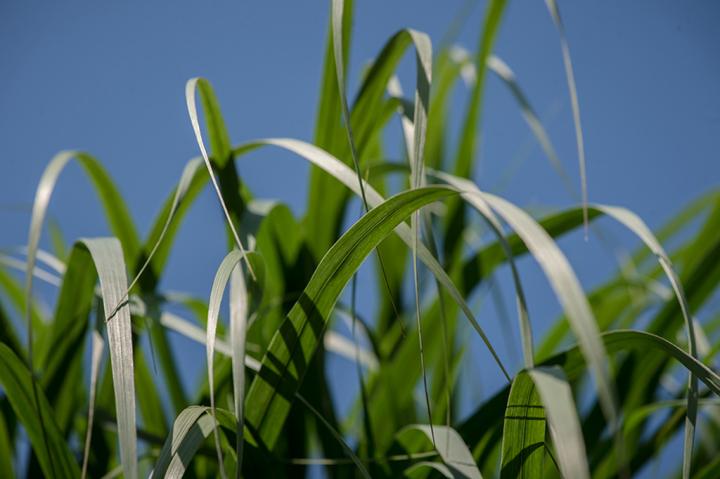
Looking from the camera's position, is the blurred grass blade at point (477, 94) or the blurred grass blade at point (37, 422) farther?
the blurred grass blade at point (477, 94)

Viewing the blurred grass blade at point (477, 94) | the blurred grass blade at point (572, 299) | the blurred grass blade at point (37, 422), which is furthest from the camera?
the blurred grass blade at point (477, 94)

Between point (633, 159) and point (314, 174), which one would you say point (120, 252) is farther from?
point (633, 159)

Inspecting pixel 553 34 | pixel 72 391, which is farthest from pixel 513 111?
pixel 72 391

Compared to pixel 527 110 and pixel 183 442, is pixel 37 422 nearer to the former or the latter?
pixel 183 442

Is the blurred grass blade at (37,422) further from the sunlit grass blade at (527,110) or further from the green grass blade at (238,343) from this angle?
the sunlit grass blade at (527,110)

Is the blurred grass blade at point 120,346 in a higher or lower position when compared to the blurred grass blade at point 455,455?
higher

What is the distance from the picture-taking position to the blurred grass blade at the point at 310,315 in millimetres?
201

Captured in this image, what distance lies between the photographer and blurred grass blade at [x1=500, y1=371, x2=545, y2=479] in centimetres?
21

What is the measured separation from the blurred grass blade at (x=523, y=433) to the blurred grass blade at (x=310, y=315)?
0.21ft

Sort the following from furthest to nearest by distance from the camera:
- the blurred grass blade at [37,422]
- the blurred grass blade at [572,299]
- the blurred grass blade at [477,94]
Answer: the blurred grass blade at [477,94]
the blurred grass blade at [37,422]
the blurred grass blade at [572,299]

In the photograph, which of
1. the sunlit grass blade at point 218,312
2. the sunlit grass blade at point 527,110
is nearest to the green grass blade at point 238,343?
the sunlit grass blade at point 218,312

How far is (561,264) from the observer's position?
142mm

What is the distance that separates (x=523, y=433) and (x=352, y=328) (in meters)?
0.10

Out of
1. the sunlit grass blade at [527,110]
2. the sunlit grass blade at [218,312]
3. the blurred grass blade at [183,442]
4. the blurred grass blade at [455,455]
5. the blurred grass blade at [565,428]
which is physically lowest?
the blurred grass blade at [455,455]
